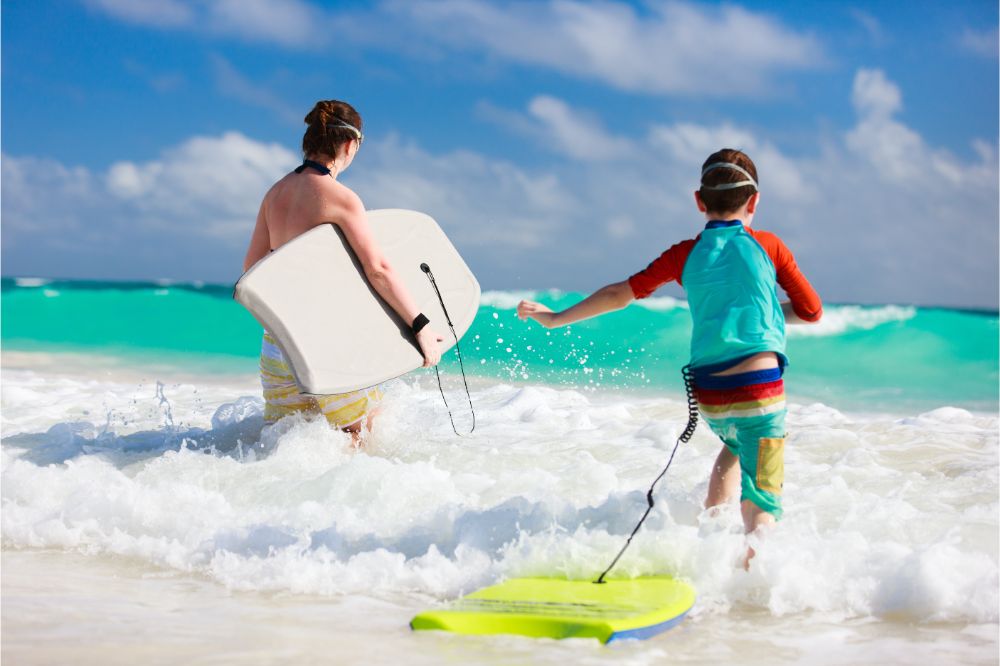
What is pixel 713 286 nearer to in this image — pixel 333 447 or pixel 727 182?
pixel 727 182

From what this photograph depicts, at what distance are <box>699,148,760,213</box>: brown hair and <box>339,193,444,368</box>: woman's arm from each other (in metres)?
1.61

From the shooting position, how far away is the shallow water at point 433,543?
2.54 m

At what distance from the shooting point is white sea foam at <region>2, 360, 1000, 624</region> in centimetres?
290

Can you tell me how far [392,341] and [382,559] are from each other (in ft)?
4.15

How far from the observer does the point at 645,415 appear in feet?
21.3

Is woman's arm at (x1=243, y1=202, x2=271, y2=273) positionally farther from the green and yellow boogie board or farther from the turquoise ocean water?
the turquoise ocean water

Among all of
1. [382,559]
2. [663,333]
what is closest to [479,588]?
[382,559]

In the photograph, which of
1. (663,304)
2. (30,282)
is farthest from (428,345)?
(30,282)

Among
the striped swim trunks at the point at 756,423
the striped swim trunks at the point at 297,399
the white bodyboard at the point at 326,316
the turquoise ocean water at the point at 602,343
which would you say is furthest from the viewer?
the turquoise ocean water at the point at 602,343

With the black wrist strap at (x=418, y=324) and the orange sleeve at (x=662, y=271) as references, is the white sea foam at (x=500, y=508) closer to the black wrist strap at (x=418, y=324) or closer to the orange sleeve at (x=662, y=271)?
the black wrist strap at (x=418, y=324)

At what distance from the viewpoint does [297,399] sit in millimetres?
4207

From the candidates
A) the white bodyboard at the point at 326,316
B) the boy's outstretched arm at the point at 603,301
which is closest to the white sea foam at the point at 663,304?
the white bodyboard at the point at 326,316

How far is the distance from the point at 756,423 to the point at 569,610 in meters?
0.84

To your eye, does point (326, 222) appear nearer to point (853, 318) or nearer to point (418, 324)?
point (418, 324)
